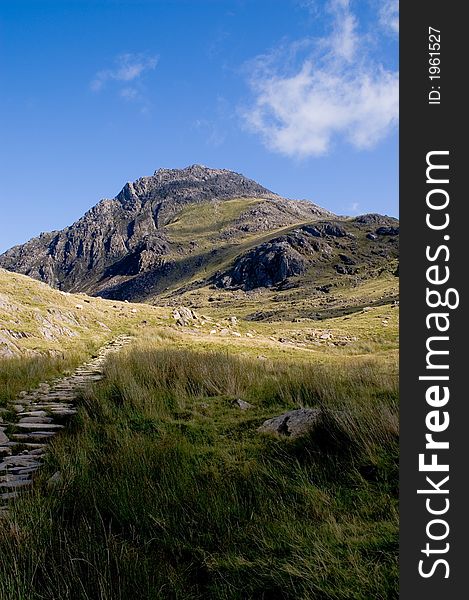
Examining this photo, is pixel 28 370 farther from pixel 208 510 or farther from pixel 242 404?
pixel 208 510

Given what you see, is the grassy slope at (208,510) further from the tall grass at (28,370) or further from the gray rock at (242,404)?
the tall grass at (28,370)

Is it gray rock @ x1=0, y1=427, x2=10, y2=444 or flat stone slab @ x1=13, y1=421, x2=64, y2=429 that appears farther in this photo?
flat stone slab @ x1=13, y1=421, x2=64, y2=429

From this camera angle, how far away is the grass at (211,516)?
7.65 feet

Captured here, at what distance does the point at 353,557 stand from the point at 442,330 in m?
1.41

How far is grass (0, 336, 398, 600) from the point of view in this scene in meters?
2.33

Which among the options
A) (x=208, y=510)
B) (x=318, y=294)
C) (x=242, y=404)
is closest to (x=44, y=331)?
(x=242, y=404)

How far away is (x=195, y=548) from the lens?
2.82 m

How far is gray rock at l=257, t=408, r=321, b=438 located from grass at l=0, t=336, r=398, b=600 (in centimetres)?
28

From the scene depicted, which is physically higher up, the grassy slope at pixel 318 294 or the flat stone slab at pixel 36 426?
the grassy slope at pixel 318 294

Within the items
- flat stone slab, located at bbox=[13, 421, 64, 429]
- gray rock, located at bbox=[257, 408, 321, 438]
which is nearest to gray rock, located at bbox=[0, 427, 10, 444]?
flat stone slab, located at bbox=[13, 421, 64, 429]

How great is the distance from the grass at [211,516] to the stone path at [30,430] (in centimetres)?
26

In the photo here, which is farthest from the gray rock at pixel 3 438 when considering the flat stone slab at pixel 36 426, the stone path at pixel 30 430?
the flat stone slab at pixel 36 426

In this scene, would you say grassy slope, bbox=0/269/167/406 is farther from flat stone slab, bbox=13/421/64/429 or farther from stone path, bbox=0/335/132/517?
flat stone slab, bbox=13/421/64/429

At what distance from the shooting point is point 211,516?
3.18 metres
